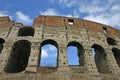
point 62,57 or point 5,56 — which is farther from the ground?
point 5,56

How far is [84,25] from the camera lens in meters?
14.9

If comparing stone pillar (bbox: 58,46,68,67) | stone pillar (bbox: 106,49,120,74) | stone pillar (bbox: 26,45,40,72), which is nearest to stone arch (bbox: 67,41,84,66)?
stone pillar (bbox: 58,46,68,67)

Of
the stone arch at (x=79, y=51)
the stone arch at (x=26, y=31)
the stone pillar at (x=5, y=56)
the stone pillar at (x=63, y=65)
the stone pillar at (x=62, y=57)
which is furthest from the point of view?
the stone arch at (x=26, y=31)

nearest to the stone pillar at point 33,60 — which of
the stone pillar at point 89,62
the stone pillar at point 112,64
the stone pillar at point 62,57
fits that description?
the stone pillar at point 62,57

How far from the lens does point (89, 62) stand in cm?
1173

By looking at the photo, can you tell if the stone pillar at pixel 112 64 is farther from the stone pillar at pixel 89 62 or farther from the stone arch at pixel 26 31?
the stone arch at pixel 26 31

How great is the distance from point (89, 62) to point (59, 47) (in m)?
2.42

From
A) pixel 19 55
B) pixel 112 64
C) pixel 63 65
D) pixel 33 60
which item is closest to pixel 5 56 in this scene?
pixel 33 60

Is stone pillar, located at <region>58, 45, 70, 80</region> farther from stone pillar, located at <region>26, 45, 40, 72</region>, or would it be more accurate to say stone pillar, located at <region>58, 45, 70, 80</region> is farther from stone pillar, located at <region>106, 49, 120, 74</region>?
stone pillar, located at <region>106, 49, 120, 74</region>

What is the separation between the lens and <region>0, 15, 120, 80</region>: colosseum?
10.8 meters

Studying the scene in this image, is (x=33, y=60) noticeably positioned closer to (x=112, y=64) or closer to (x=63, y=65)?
(x=63, y=65)

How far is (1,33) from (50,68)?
5012mm

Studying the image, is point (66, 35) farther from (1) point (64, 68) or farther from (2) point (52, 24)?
(1) point (64, 68)

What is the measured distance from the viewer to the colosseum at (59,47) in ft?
35.3
